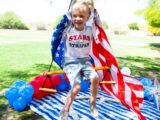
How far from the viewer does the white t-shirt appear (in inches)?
188

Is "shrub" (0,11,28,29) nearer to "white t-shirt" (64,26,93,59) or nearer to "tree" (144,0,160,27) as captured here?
"tree" (144,0,160,27)

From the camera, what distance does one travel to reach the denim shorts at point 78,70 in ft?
15.4

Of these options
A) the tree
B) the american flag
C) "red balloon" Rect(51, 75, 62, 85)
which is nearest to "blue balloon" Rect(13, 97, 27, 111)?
the american flag

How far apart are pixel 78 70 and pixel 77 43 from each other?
17.0 inches

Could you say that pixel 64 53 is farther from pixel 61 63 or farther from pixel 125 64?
pixel 125 64

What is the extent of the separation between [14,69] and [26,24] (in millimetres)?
25863

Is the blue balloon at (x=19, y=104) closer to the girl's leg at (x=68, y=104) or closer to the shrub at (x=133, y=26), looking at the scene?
the girl's leg at (x=68, y=104)

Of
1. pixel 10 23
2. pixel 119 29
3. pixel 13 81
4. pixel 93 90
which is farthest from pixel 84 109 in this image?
pixel 119 29

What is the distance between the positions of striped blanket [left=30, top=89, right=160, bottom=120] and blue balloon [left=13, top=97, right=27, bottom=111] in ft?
0.53

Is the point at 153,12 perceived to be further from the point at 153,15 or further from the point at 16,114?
the point at 16,114

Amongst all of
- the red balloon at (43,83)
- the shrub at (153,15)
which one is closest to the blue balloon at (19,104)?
the red balloon at (43,83)

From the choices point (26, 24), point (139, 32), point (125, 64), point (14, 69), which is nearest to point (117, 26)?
point (139, 32)

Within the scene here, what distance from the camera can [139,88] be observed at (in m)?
5.24

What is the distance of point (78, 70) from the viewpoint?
474 cm
